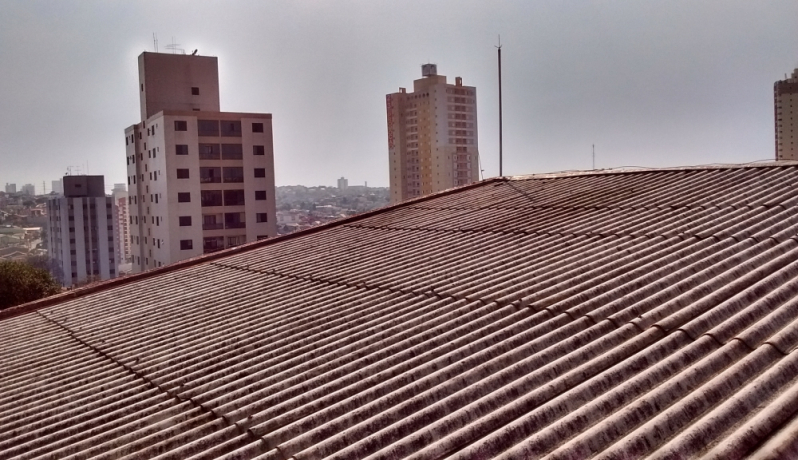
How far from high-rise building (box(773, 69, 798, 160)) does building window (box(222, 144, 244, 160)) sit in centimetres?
4930

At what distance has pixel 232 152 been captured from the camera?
5344 centimetres

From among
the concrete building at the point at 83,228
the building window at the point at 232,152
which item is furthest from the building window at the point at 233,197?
the concrete building at the point at 83,228

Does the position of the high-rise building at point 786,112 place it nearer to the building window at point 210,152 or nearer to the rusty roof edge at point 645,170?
the building window at point 210,152

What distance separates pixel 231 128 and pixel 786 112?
54.8m

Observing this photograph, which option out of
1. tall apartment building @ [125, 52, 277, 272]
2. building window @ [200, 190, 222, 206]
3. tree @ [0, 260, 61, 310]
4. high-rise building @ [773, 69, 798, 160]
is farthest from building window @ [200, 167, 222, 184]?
high-rise building @ [773, 69, 798, 160]

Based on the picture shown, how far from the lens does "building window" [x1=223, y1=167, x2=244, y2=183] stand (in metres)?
53.4

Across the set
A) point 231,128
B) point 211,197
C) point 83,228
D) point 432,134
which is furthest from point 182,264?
point 83,228

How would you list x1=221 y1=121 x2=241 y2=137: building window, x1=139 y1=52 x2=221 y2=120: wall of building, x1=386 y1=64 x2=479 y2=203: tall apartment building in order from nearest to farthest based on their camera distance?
x1=221 y1=121 x2=241 y2=137: building window
x1=139 y1=52 x2=221 y2=120: wall of building
x1=386 y1=64 x2=479 y2=203: tall apartment building

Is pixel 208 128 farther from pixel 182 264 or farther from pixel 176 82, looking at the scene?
pixel 182 264

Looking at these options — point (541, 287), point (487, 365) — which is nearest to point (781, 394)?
point (487, 365)

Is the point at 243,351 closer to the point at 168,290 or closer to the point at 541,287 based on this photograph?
the point at 541,287

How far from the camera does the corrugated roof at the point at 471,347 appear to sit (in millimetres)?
3600

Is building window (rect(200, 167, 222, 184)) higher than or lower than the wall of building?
lower

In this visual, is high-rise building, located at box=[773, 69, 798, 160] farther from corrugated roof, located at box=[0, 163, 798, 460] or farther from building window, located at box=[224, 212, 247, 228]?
corrugated roof, located at box=[0, 163, 798, 460]
